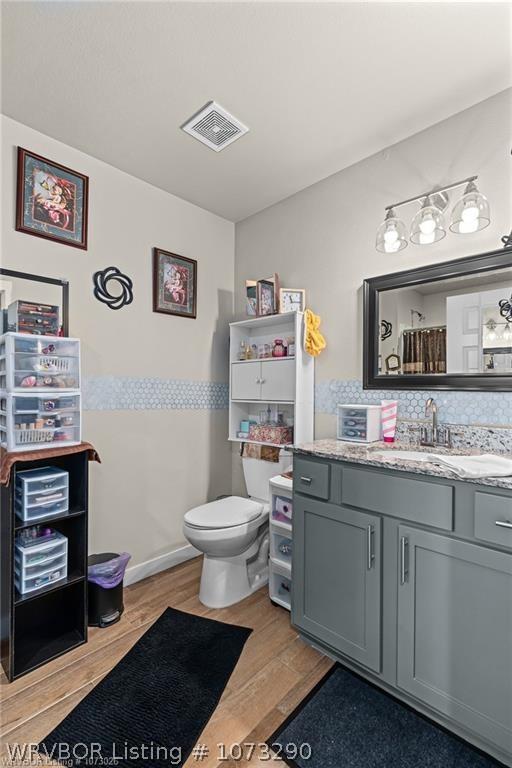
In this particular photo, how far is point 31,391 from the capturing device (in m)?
1.72

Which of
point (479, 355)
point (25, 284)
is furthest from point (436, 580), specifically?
point (25, 284)

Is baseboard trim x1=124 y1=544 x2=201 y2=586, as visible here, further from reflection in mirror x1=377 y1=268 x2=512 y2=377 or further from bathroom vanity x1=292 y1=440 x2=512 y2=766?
reflection in mirror x1=377 y1=268 x2=512 y2=377

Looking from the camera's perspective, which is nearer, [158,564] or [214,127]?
[214,127]

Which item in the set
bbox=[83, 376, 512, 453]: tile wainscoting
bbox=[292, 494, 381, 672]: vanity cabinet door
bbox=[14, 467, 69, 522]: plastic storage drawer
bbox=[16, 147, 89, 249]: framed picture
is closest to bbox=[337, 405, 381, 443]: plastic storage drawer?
bbox=[83, 376, 512, 453]: tile wainscoting

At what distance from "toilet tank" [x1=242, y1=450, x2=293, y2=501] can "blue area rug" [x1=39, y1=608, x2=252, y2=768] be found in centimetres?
87

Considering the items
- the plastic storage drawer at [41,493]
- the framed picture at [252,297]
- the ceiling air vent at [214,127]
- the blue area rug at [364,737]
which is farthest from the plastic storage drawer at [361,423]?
the ceiling air vent at [214,127]

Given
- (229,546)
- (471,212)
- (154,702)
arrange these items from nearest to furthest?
(154,702), (471,212), (229,546)

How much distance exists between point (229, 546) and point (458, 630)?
114cm

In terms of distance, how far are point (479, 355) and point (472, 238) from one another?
1.84ft

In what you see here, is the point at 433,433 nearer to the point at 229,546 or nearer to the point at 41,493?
the point at 229,546

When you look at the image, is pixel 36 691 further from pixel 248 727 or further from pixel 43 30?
pixel 43 30

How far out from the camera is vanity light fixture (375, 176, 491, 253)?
1.72 m

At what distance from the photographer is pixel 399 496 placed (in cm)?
144

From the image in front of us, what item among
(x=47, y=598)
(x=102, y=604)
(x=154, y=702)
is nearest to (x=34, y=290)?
(x=47, y=598)
